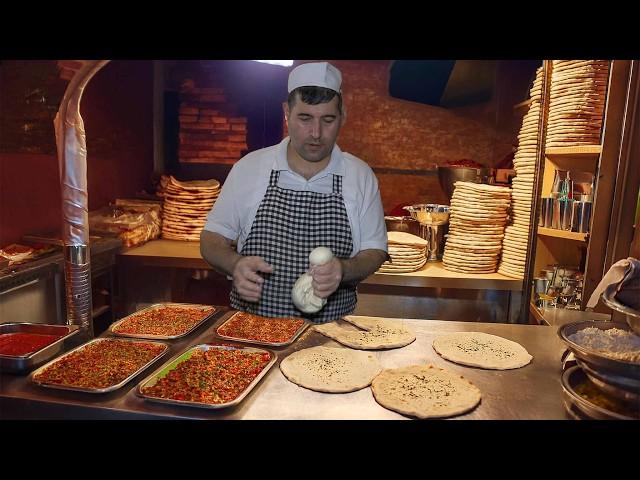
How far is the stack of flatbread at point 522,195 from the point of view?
11.6 ft

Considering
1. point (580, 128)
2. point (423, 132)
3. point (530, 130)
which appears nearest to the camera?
point (580, 128)

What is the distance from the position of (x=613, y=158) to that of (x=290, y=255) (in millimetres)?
1951

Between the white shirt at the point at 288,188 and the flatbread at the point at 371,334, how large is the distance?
0.40 meters

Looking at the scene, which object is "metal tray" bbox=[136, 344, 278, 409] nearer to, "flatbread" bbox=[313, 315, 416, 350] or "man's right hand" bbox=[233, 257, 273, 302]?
"man's right hand" bbox=[233, 257, 273, 302]

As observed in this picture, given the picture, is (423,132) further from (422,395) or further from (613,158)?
(422,395)

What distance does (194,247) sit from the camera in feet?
14.9

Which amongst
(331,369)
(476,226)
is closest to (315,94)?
(331,369)

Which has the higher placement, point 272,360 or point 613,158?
point 613,158

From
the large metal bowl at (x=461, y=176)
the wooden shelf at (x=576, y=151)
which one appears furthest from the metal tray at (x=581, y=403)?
the large metal bowl at (x=461, y=176)

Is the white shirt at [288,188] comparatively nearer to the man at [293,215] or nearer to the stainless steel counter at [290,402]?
the man at [293,215]

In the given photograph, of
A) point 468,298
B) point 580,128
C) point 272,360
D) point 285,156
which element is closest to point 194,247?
point 285,156

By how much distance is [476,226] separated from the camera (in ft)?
12.8

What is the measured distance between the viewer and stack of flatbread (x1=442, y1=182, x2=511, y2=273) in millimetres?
3836

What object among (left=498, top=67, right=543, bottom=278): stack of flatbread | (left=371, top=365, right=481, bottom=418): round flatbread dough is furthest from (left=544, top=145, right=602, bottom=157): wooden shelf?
(left=371, top=365, right=481, bottom=418): round flatbread dough
